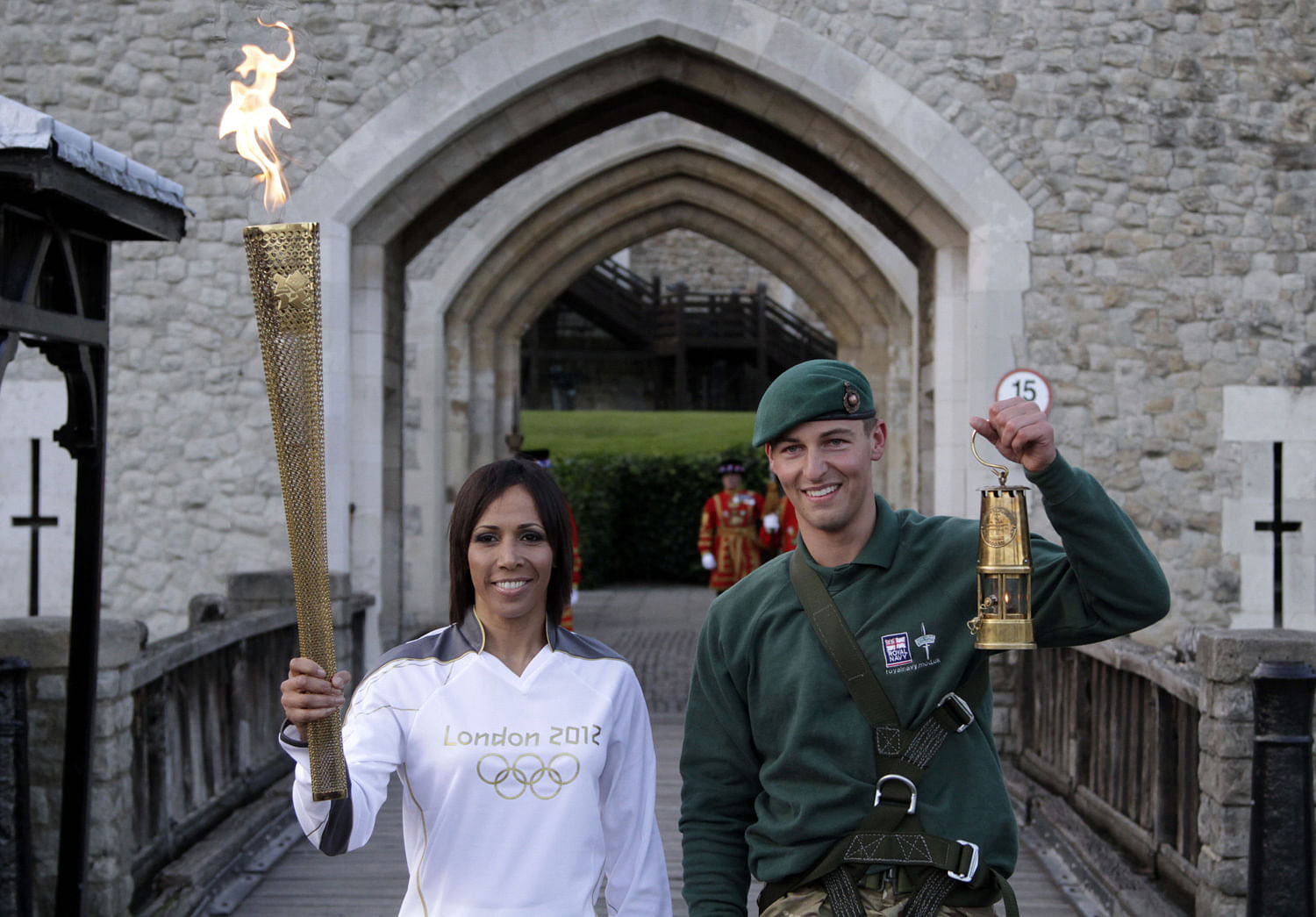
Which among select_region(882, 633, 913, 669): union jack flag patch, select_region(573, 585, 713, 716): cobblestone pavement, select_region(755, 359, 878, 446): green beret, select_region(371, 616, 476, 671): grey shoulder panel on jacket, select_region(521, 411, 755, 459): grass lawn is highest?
select_region(521, 411, 755, 459): grass lawn

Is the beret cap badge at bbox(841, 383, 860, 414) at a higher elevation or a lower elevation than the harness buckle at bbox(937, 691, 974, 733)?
higher

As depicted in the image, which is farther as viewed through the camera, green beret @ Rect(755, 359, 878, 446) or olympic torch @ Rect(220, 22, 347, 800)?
green beret @ Rect(755, 359, 878, 446)

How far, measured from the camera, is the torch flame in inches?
83.4

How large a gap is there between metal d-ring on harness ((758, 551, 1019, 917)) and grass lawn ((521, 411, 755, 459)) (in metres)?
19.0

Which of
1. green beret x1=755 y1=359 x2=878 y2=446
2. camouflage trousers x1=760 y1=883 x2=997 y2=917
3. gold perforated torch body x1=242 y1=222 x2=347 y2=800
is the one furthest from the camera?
green beret x1=755 y1=359 x2=878 y2=446

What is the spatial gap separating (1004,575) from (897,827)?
1.40ft

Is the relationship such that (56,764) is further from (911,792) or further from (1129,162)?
(1129,162)

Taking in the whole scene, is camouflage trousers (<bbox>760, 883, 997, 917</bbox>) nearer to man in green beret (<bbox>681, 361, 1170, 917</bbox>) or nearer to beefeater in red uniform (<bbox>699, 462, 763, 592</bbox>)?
man in green beret (<bbox>681, 361, 1170, 917</bbox>)

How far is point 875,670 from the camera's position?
211cm

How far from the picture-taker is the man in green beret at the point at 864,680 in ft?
6.70

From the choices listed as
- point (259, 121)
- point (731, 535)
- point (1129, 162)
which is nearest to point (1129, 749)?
point (259, 121)

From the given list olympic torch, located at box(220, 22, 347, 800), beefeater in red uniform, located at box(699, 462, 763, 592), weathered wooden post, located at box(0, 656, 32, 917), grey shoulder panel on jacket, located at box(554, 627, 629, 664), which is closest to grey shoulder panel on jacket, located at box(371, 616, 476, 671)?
grey shoulder panel on jacket, located at box(554, 627, 629, 664)

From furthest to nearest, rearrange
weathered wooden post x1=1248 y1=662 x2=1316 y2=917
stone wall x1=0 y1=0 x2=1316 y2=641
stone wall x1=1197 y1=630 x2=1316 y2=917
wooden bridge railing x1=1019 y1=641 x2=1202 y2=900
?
stone wall x1=0 y1=0 x2=1316 y2=641
wooden bridge railing x1=1019 y1=641 x2=1202 y2=900
stone wall x1=1197 y1=630 x2=1316 y2=917
weathered wooden post x1=1248 y1=662 x2=1316 y2=917

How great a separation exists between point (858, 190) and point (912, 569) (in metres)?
8.32
